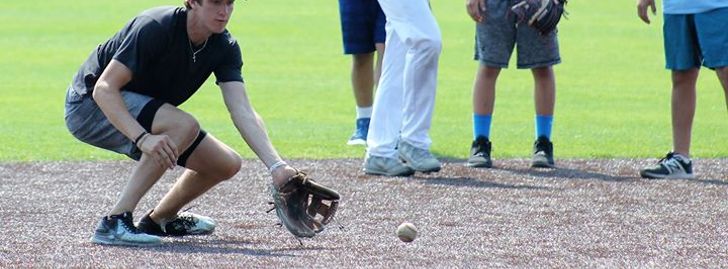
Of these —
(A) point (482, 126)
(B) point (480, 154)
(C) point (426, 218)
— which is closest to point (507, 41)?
(A) point (482, 126)

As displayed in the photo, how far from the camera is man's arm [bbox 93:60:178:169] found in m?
6.93

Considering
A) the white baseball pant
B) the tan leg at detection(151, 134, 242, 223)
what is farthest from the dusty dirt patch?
the white baseball pant

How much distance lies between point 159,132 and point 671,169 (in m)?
4.04

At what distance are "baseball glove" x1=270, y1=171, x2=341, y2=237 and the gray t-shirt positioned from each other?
60 cm

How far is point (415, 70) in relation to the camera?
10.1 meters

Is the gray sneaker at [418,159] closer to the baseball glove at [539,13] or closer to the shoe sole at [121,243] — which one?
the baseball glove at [539,13]

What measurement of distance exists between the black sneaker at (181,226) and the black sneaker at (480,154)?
3.22 meters

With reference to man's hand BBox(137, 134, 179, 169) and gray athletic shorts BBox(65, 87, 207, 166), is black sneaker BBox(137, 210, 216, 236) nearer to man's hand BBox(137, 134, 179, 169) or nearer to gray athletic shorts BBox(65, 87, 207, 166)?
gray athletic shorts BBox(65, 87, 207, 166)

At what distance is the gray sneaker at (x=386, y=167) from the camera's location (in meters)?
10.1

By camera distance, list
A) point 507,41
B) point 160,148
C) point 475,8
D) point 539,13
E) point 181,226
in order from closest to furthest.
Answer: point 160,148
point 181,226
point 539,13
point 475,8
point 507,41

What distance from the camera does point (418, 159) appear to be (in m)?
10.2

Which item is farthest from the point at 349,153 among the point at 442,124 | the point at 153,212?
the point at 153,212

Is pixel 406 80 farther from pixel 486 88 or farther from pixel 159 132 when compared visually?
pixel 159 132

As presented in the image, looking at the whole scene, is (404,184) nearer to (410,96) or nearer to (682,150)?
(410,96)
